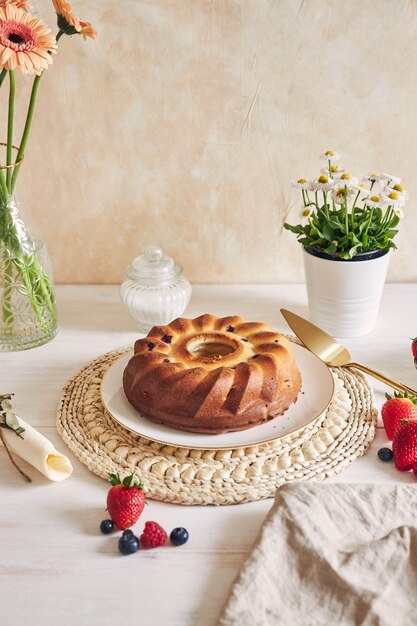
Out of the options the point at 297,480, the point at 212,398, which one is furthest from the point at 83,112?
the point at 297,480

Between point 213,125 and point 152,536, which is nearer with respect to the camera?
point 152,536

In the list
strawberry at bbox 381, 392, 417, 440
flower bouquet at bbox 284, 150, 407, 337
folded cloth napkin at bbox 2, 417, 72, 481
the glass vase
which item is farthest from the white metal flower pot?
folded cloth napkin at bbox 2, 417, 72, 481

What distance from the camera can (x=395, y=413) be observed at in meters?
1.08

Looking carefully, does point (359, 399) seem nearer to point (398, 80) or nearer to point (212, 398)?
point (212, 398)

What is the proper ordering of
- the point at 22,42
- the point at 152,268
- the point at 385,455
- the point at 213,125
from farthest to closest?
the point at 213,125
the point at 152,268
the point at 22,42
the point at 385,455

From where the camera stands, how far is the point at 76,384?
126 centimetres

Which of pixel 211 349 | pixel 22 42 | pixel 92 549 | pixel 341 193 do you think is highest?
pixel 22 42

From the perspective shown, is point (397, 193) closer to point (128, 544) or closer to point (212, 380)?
point (212, 380)

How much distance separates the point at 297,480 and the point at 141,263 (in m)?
0.59

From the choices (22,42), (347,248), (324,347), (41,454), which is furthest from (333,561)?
(22,42)

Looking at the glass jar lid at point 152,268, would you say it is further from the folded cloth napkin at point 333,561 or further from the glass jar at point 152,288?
the folded cloth napkin at point 333,561

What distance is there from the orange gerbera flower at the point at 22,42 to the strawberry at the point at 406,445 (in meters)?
0.76

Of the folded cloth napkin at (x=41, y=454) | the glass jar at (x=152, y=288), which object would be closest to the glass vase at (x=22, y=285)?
the glass jar at (x=152, y=288)

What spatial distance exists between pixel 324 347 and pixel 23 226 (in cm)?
58
